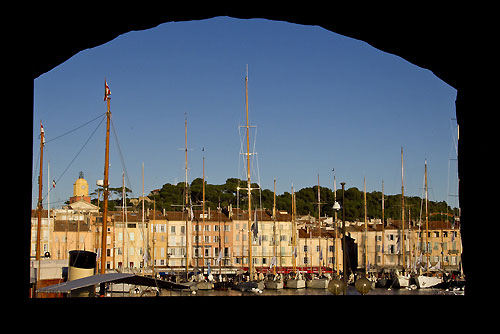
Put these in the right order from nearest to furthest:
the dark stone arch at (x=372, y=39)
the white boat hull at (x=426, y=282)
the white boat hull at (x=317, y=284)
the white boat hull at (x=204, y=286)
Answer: the dark stone arch at (x=372, y=39) < the white boat hull at (x=204, y=286) < the white boat hull at (x=426, y=282) < the white boat hull at (x=317, y=284)

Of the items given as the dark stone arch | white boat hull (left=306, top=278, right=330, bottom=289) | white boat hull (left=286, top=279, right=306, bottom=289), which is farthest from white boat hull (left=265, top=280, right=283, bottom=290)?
the dark stone arch

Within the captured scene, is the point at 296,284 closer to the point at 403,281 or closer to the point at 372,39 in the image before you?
the point at 403,281

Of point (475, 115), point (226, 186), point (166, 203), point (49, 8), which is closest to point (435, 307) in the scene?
point (475, 115)

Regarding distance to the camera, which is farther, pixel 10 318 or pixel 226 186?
pixel 226 186

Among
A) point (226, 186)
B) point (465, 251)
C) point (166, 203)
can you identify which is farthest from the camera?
point (226, 186)

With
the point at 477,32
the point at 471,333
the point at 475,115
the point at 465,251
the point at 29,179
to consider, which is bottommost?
the point at 471,333

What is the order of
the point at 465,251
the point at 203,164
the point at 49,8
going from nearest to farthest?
the point at 49,8 < the point at 465,251 < the point at 203,164

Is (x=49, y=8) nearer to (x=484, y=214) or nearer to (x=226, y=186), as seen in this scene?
(x=484, y=214)

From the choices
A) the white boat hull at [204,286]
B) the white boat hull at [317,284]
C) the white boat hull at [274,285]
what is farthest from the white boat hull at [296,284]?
the white boat hull at [204,286]

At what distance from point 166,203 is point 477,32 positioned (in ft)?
309

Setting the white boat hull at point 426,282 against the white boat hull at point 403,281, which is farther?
the white boat hull at point 403,281

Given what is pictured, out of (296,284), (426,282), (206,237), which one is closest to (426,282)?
(426,282)

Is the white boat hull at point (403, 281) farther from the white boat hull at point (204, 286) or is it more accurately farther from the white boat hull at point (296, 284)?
the white boat hull at point (204, 286)

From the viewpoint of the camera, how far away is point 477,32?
22.3 feet
